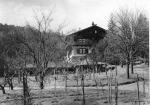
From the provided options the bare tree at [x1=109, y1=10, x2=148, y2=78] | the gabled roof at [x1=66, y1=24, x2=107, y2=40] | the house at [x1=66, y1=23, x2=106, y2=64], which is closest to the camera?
the bare tree at [x1=109, y1=10, x2=148, y2=78]

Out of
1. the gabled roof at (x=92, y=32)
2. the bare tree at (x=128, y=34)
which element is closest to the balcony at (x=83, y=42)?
the gabled roof at (x=92, y=32)

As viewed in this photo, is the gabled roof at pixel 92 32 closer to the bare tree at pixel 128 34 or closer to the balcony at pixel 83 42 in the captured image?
the balcony at pixel 83 42

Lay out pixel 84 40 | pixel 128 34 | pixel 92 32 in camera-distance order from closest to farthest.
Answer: pixel 128 34 < pixel 84 40 < pixel 92 32

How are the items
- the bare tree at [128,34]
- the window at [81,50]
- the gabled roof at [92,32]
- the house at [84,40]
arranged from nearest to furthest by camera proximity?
1. the bare tree at [128,34]
2. the house at [84,40]
3. the window at [81,50]
4. the gabled roof at [92,32]

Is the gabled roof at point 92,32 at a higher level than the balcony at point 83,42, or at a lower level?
higher

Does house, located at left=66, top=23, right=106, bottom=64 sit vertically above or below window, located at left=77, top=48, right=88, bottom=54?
above

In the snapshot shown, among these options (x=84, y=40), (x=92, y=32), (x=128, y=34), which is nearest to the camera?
(x=128, y=34)

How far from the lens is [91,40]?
5647cm

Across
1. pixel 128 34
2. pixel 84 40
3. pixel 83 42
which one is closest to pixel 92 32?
pixel 84 40

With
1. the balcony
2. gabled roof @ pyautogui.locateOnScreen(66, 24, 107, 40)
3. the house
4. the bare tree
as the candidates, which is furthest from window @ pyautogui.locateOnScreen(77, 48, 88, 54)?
the bare tree

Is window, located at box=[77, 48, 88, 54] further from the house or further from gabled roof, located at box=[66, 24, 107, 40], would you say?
gabled roof, located at box=[66, 24, 107, 40]

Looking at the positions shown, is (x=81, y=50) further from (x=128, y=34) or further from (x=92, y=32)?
(x=128, y=34)

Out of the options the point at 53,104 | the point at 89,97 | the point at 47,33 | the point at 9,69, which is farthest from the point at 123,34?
the point at 53,104

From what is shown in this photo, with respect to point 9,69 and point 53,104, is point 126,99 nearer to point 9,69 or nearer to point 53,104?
point 53,104
